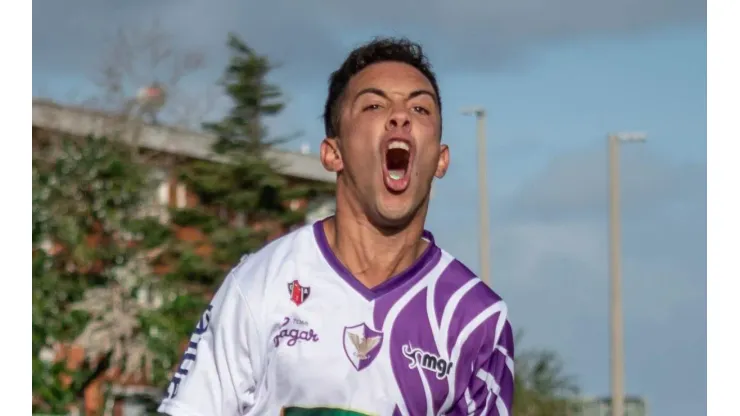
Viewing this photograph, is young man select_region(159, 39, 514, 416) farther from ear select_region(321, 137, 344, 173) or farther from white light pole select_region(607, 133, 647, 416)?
white light pole select_region(607, 133, 647, 416)

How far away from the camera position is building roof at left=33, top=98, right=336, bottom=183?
23.0 metres

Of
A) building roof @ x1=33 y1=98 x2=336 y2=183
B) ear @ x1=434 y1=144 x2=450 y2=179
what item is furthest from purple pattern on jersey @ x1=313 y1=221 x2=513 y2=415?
building roof @ x1=33 y1=98 x2=336 y2=183

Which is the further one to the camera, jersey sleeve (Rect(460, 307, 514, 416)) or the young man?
jersey sleeve (Rect(460, 307, 514, 416))

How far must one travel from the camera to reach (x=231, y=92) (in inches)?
787

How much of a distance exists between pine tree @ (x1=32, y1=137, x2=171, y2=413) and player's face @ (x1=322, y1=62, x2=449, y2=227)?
11.9m

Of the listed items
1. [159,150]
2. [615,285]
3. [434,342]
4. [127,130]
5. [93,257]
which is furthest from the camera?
[615,285]

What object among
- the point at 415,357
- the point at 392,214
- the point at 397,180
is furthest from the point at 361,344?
the point at 397,180

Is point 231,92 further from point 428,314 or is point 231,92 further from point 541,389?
point 428,314

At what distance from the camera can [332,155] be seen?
5.88 metres

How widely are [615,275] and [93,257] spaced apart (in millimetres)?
15365

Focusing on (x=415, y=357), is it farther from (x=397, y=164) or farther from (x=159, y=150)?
(x=159, y=150)

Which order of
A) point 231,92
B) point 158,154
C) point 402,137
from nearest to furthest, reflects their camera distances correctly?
point 402,137, point 231,92, point 158,154
